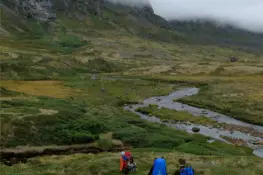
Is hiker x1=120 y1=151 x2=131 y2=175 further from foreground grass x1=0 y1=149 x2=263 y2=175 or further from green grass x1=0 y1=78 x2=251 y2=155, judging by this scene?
green grass x1=0 y1=78 x2=251 y2=155

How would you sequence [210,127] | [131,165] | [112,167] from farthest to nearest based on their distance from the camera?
[210,127] → [112,167] → [131,165]

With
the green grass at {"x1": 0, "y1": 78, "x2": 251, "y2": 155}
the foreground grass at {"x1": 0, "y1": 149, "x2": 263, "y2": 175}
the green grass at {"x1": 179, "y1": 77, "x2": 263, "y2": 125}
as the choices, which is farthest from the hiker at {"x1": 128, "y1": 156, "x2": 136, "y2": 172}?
the green grass at {"x1": 179, "y1": 77, "x2": 263, "y2": 125}

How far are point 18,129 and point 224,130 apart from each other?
47039 millimetres

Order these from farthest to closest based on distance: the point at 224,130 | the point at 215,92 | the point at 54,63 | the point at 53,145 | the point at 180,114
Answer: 1. the point at 54,63
2. the point at 215,92
3. the point at 180,114
4. the point at 224,130
5. the point at 53,145

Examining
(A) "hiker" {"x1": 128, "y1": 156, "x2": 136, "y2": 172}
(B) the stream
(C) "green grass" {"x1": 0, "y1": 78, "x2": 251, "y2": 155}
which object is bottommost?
(B) the stream

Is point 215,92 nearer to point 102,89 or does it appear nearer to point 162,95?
point 162,95

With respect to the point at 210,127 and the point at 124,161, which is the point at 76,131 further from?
the point at 210,127

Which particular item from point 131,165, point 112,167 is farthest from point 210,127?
point 131,165

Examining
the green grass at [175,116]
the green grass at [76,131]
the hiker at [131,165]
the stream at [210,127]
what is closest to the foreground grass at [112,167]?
the hiker at [131,165]

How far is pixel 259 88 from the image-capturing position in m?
143

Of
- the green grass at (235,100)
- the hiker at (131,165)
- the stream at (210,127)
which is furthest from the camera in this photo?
the green grass at (235,100)

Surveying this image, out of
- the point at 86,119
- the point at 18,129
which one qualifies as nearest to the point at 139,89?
the point at 86,119

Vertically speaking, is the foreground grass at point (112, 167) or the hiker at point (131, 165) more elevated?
the hiker at point (131, 165)

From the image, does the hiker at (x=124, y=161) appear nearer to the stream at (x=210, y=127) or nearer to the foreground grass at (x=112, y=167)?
the foreground grass at (x=112, y=167)
